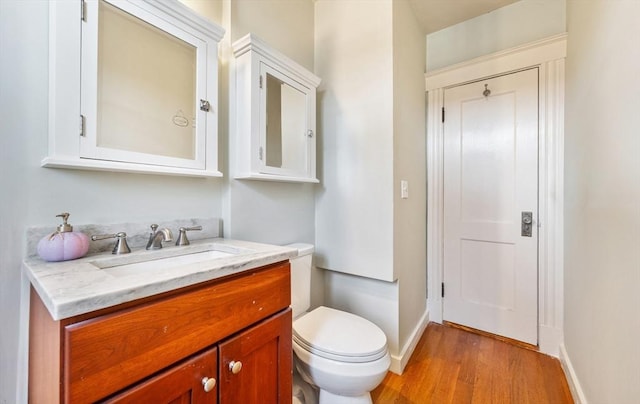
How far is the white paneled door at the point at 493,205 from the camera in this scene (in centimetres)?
187

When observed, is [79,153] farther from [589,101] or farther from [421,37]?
[421,37]

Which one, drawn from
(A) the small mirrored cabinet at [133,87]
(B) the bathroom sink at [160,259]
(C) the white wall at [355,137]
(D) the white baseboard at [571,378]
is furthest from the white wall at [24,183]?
(D) the white baseboard at [571,378]

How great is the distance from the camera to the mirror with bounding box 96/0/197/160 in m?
0.92

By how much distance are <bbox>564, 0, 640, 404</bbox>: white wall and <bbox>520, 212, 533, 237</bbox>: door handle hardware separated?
0.93 feet

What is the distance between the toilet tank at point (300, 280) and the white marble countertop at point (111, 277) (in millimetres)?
434

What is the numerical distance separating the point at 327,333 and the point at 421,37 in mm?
2327

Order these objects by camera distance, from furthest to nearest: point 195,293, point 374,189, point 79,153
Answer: point 374,189 < point 79,153 < point 195,293

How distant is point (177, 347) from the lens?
2.08ft

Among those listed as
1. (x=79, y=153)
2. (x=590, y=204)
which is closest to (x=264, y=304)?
(x=79, y=153)

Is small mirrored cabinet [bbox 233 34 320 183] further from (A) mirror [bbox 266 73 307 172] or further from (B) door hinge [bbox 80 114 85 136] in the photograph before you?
(B) door hinge [bbox 80 114 85 136]

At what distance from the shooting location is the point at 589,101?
4.15 ft

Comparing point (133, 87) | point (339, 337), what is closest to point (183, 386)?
point (339, 337)

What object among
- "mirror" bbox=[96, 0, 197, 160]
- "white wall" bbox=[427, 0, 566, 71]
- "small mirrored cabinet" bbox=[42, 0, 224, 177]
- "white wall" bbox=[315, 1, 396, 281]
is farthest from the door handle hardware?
"mirror" bbox=[96, 0, 197, 160]

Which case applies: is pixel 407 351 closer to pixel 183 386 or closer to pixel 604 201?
pixel 604 201
